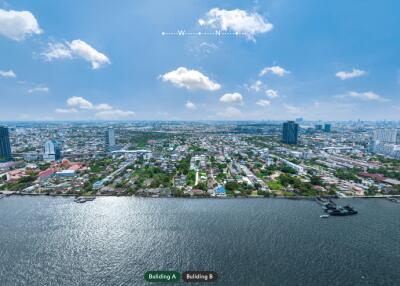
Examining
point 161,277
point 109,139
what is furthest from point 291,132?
point 161,277

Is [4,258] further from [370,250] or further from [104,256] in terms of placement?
[370,250]

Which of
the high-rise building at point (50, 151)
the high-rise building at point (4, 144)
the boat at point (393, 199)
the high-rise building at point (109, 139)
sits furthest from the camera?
the high-rise building at point (109, 139)

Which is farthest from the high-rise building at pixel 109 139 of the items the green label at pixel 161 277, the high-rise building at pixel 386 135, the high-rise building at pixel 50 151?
the high-rise building at pixel 386 135

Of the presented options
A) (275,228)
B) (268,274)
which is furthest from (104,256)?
(275,228)

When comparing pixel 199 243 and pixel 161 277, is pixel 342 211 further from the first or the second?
pixel 161 277

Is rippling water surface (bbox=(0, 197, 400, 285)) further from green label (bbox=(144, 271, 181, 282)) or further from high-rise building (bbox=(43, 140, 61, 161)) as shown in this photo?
high-rise building (bbox=(43, 140, 61, 161))

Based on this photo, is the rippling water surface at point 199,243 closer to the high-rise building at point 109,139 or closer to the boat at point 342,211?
the boat at point 342,211

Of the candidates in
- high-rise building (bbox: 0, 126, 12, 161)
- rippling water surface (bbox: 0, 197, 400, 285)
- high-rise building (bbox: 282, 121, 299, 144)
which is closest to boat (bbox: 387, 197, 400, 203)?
rippling water surface (bbox: 0, 197, 400, 285)
